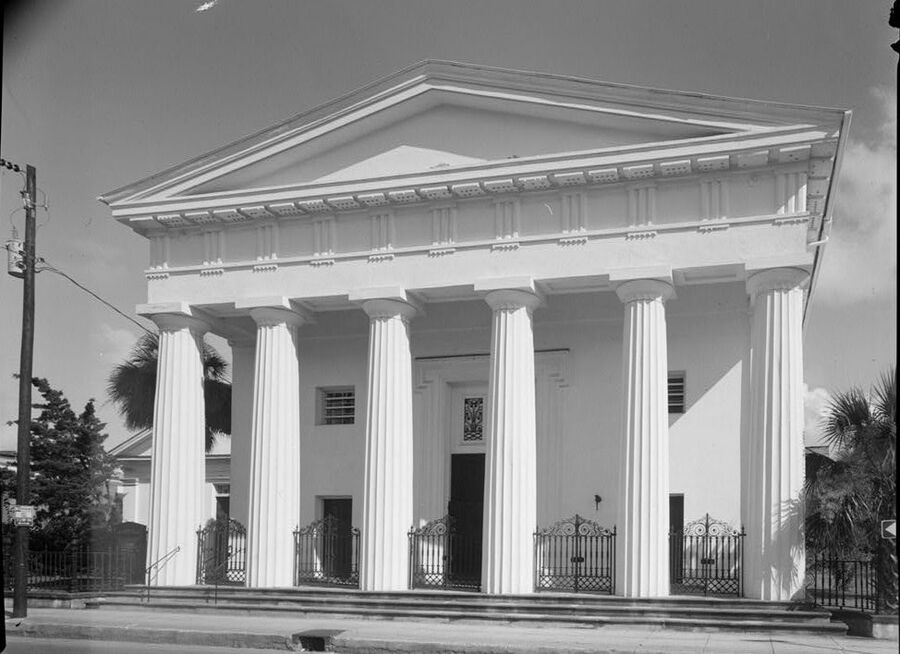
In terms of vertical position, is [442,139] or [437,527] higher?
[442,139]

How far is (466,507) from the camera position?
24.0 metres

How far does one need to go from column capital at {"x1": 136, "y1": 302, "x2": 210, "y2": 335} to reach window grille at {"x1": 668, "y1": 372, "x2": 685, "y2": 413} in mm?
10145

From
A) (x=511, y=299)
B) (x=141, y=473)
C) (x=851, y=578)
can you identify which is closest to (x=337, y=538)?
(x=511, y=299)

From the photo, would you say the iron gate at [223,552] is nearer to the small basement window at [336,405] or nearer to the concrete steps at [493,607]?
the concrete steps at [493,607]

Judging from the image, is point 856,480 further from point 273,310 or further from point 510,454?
point 273,310

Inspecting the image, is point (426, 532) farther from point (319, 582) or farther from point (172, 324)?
point (172, 324)

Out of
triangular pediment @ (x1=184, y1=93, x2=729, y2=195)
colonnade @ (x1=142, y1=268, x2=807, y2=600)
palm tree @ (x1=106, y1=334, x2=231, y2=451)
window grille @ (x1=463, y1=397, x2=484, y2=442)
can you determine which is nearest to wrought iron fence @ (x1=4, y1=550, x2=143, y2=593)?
colonnade @ (x1=142, y1=268, x2=807, y2=600)

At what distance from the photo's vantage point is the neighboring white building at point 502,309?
1894 centimetres

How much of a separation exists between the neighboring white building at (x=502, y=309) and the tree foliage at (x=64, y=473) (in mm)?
4479

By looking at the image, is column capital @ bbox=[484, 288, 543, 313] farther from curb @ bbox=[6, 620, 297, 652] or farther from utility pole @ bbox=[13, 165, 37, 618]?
utility pole @ bbox=[13, 165, 37, 618]

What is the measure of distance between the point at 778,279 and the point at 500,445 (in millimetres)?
5805

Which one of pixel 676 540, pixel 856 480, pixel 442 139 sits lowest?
pixel 676 540

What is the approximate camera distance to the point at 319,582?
2280 cm

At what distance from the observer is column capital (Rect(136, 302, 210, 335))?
2273 centimetres
